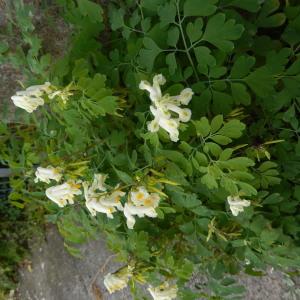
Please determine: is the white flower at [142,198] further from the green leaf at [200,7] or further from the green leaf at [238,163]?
the green leaf at [200,7]

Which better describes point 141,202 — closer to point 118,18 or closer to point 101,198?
point 101,198

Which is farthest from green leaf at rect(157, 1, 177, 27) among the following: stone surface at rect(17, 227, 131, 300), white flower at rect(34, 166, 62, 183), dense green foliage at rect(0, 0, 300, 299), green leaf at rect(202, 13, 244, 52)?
stone surface at rect(17, 227, 131, 300)

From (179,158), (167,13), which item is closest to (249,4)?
(167,13)

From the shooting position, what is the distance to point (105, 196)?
1160 millimetres

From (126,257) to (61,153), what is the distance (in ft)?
1.41

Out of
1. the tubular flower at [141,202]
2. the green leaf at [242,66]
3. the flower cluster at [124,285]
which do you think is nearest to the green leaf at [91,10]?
the green leaf at [242,66]

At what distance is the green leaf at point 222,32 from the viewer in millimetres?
1073

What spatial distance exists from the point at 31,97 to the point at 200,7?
527 mm

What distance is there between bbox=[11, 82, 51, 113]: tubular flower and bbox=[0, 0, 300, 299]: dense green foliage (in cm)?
4

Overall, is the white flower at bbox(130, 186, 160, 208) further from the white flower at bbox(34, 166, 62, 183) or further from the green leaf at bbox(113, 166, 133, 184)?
the white flower at bbox(34, 166, 62, 183)

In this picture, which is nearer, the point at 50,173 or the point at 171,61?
the point at 171,61

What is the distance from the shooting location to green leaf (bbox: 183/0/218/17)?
1072mm

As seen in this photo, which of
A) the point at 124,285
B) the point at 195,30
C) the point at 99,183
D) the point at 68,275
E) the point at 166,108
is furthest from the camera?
the point at 68,275

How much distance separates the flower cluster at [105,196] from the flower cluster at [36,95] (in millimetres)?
207
